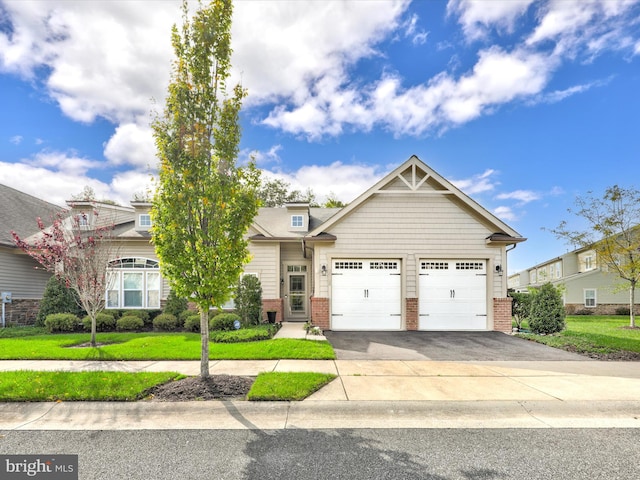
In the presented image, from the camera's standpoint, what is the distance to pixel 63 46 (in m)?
8.49

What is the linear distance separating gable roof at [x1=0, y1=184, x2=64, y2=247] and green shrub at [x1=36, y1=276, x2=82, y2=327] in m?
3.25

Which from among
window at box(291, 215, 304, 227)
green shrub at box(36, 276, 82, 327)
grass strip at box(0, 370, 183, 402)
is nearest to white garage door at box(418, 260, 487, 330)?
window at box(291, 215, 304, 227)

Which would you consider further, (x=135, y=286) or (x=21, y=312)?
(x=135, y=286)

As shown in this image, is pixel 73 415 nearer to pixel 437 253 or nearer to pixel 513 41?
pixel 437 253

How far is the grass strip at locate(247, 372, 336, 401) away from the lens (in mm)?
4984

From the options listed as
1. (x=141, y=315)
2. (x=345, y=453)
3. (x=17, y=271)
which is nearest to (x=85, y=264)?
(x=141, y=315)

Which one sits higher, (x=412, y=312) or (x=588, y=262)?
(x=588, y=262)

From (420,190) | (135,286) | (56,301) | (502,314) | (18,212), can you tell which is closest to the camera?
(502,314)

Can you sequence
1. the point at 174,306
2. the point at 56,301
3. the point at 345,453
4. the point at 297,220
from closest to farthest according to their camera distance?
the point at 345,453 < the point at 56,301 < the point at 174,306 < the point at 297,220

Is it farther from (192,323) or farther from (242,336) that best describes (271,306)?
(242,336)

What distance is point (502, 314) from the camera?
12.3 m

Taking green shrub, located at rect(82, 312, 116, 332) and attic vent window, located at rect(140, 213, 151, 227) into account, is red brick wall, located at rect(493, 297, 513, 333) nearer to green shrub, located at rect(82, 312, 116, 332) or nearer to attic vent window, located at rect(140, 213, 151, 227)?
green shrub, located at rect(82, 312, 116, 332)

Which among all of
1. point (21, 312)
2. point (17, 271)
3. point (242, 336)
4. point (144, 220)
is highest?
point (144, 220)

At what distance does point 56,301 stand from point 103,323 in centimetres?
221
